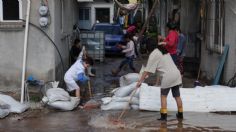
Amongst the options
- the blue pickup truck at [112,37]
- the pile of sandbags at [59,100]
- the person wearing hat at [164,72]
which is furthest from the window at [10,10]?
the blue pickup truck at [112,37]

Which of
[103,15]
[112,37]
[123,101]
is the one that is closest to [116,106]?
[123,101]

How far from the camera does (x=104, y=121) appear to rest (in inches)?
420

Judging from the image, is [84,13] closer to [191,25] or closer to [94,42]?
[94,42]

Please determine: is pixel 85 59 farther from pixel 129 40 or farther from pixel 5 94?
pixel 129 40

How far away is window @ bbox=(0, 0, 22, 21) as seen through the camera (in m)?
13.1

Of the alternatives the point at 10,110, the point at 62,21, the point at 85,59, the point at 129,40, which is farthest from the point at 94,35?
the point at 10,110

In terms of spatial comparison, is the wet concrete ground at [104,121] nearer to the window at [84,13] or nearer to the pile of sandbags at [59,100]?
the pile of sandbags at [59,100]

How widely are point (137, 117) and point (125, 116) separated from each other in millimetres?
297

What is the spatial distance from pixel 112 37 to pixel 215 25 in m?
12.4

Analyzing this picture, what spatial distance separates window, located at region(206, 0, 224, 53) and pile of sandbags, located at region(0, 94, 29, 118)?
5.74m

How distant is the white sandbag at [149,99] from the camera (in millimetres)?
11375

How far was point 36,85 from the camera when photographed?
12.9 metres

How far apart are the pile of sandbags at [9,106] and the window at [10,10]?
2.18m

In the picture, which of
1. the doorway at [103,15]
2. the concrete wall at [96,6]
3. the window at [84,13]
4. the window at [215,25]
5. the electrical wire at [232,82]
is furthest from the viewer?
the doorway at [103,15]
